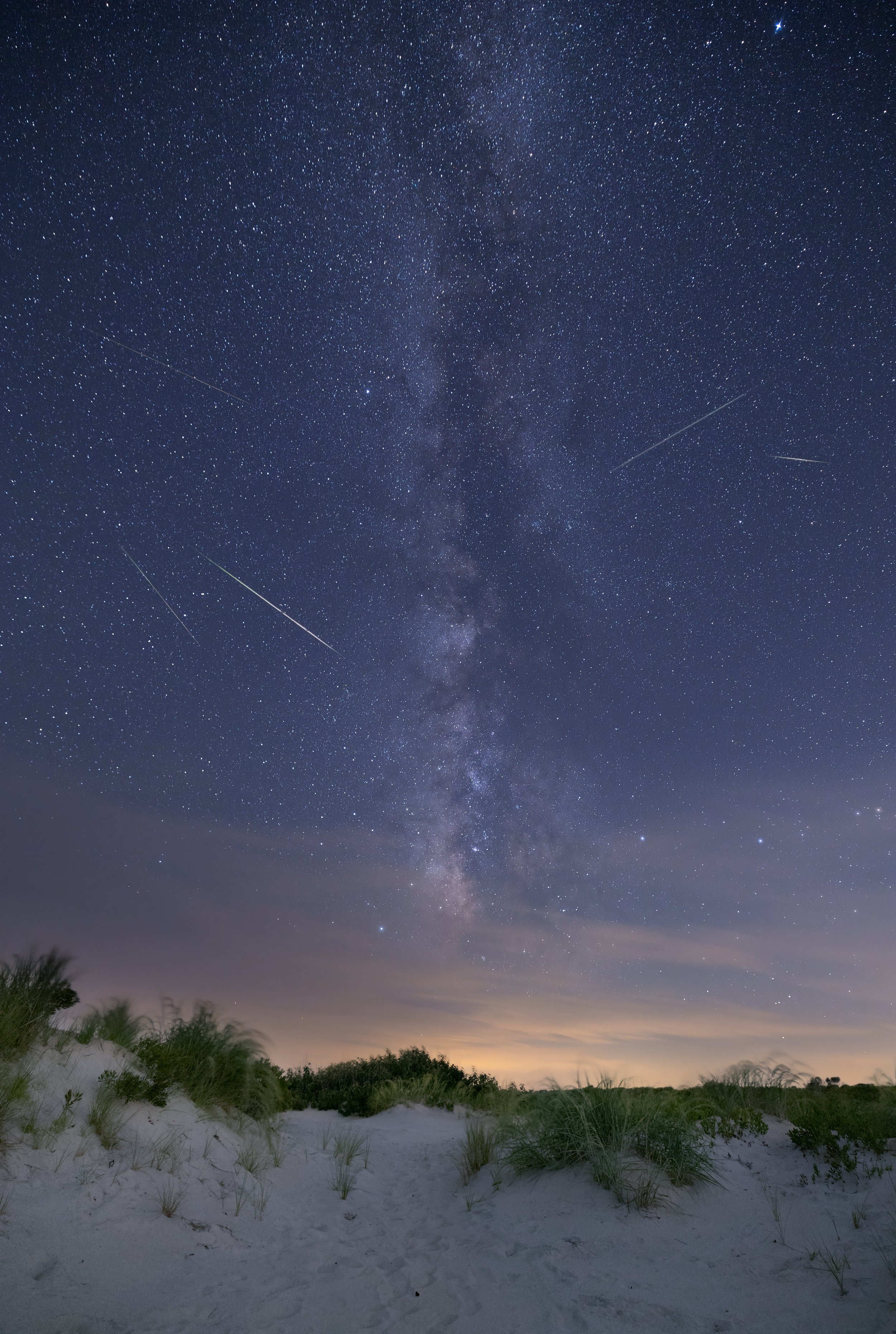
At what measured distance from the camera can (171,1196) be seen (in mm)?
6707

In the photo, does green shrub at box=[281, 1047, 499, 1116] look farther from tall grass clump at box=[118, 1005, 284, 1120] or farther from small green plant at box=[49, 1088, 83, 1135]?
small green plant at box=[49, 1088, 83, 1135]

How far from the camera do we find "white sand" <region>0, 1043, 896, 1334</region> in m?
4.91

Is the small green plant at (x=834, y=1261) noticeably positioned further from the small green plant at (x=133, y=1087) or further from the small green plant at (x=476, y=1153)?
the small green plant at (x=133, y=1087)

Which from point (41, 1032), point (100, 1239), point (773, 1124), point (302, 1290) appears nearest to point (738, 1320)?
point (302, 1290)

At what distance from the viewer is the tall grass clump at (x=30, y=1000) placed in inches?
295

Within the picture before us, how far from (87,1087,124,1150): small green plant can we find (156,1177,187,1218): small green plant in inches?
27.9

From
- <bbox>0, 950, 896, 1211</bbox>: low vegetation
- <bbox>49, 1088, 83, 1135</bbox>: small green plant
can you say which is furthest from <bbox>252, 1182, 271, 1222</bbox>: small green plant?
<bbox>49, 1088, 83, 1135</bbox>: small green plant

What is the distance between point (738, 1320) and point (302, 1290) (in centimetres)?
336

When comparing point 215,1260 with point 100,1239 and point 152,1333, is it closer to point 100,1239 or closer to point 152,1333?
point 100,1239

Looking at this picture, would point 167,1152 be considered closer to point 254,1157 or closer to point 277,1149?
point 254,1157

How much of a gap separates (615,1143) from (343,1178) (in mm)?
3517

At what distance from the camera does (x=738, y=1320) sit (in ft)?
15.7

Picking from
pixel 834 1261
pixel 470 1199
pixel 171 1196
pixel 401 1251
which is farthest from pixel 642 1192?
pixel 171 1196

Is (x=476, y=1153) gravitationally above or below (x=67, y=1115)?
below
